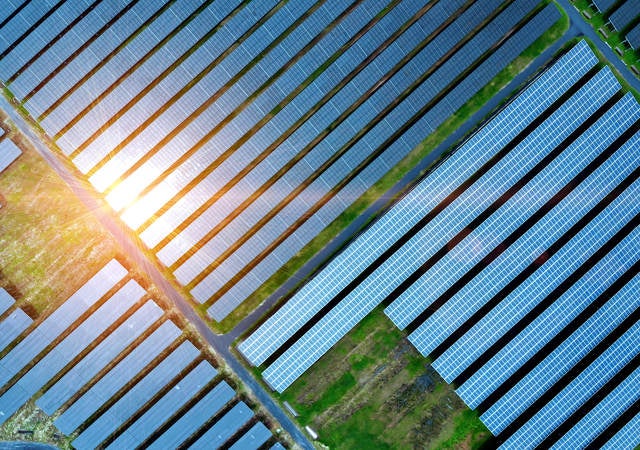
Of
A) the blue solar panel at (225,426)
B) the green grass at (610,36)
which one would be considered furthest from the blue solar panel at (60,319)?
the green grass at (610,36)

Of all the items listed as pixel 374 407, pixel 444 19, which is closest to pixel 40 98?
pixel 444 19

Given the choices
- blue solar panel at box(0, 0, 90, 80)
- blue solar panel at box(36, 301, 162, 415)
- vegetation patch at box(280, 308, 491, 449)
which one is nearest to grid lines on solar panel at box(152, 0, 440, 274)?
blue solar panel at box(36, 301, 162, 415)

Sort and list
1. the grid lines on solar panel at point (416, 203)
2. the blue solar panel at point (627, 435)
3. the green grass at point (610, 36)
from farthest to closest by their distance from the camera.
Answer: the green grass at point (610, 36) < the blue solar panel at point (627, 435) < the grid lines on solar panel at point (416, 203)

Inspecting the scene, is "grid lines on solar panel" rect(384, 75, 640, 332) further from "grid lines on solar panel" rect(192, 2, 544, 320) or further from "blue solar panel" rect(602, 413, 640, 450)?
"blue solar panel" rect(602, 413, 640, 450)

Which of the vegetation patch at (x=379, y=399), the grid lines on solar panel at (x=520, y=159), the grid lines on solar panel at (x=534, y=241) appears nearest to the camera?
the grid lines on solar panel at (x=520, y=159)

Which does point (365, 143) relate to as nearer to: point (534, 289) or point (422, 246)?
point (422, 246)

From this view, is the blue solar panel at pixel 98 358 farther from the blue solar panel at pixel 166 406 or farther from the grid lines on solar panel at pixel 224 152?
the grid lines on solar panel at pixel 224 152

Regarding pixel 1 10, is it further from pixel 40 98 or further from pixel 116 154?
pixel 116 154
